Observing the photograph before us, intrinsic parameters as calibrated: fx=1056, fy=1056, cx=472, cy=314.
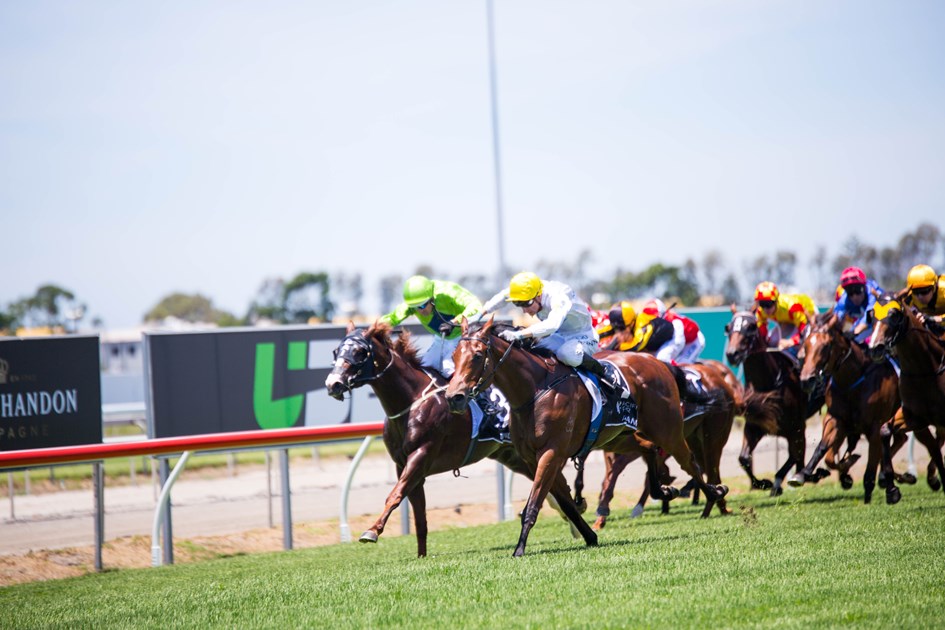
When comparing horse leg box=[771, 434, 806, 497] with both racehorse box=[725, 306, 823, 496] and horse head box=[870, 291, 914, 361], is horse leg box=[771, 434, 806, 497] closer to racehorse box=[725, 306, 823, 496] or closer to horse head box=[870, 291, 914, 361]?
racehorse box=[725, 306, 823, 496]

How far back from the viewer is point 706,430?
36.3ft

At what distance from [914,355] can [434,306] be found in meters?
4.33

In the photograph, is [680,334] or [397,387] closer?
[397,387]

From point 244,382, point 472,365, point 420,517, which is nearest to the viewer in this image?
point 472,365

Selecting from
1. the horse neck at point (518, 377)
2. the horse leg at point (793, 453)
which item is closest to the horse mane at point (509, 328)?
the horse neck at point (518, 377)

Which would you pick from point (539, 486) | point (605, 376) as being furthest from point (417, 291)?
point (539, 486)

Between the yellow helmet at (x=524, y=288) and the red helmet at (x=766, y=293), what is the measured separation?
181 inches

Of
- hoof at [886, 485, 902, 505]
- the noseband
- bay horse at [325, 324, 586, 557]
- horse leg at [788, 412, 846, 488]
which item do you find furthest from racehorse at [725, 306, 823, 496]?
the noseband

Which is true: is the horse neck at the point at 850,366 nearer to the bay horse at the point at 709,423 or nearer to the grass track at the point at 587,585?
the bay horse at the point at 709,423

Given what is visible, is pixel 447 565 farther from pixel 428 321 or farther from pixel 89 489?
pixel 89 489

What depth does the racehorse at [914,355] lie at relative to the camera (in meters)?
9.38

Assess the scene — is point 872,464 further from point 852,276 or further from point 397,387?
point 397,387

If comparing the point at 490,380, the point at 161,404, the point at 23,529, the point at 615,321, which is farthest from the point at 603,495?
the point at 23,529

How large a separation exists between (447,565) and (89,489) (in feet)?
42.6
